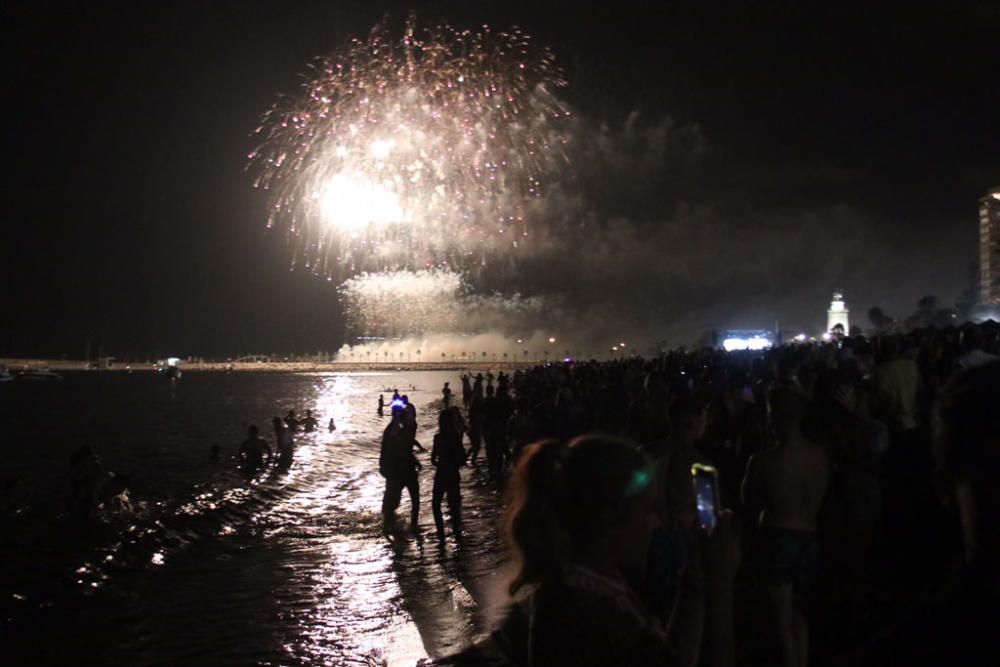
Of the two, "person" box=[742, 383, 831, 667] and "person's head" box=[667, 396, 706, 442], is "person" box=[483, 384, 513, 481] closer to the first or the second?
"person's head" box=[667, 396, 706, 442]

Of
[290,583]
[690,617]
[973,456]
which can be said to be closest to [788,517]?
[690,617]

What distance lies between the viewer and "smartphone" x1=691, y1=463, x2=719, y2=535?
223 centimetres

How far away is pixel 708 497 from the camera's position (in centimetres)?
225

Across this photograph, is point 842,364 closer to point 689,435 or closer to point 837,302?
point 689,435

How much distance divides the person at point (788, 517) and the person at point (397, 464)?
7.30 meters

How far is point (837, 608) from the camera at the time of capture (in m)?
6.18

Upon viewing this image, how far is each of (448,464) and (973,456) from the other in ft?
31.7

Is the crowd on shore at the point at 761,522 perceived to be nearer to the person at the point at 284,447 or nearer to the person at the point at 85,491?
the person at the point at 85,491

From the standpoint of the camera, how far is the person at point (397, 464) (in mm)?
11531

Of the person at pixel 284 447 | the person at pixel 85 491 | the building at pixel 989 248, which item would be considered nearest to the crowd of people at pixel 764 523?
the person at pixel 85 491

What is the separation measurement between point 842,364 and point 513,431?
17.2 feet

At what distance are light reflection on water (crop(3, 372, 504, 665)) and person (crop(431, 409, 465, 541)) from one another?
0.41m

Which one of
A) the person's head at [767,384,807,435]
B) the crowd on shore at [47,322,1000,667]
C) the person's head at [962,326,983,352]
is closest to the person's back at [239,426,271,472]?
the crowd on shore at [47,322,1000,667]

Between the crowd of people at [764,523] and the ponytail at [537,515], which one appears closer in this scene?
the crowd of people at [764,523]
